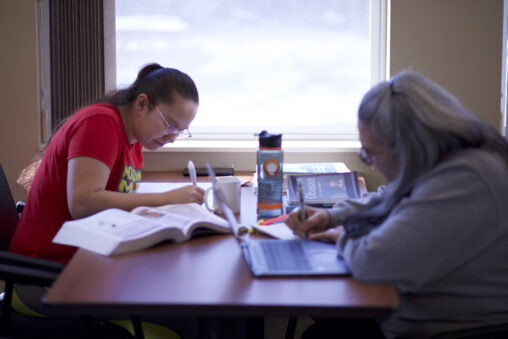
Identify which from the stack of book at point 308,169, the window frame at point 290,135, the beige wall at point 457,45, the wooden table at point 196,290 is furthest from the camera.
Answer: the window frame at point 290,135

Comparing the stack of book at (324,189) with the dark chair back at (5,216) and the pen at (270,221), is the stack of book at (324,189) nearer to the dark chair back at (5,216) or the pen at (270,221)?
the pen at (270,221)

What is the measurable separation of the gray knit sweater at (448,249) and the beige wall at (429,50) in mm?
1725

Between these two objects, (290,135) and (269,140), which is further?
(290,135)

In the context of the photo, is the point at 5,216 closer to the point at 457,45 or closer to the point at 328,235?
the point at 328,235

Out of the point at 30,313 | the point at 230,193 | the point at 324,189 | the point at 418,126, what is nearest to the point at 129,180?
the point at 230,193

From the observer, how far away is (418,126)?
3.76 ft

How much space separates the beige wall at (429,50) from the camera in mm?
2738

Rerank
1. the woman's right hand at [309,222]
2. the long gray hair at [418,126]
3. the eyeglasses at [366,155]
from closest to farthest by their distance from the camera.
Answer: the long gray hair at [418,126]
the eyeglasses at [366,155]
the woman's right hand at [309,222]

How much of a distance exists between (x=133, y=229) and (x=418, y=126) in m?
0.74

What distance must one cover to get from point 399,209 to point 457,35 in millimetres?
1908

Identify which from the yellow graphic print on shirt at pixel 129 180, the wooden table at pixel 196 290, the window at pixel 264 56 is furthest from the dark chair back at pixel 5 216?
the window at pixel 264 56

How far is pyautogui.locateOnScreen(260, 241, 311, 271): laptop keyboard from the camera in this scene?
1.20 meters

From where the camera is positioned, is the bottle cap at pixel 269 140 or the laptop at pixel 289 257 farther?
the bottle cap at pixel 269 140

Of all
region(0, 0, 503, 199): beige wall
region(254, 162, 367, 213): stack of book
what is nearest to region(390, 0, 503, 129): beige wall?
region(0, 0, 503, 199): beige wall
